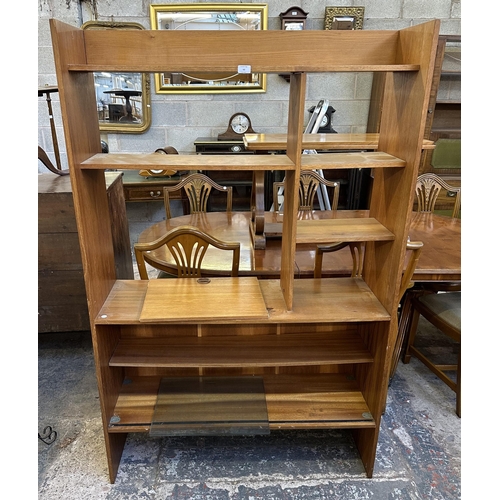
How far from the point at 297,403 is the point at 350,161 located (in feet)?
3.52

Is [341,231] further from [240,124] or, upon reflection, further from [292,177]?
[240,124]

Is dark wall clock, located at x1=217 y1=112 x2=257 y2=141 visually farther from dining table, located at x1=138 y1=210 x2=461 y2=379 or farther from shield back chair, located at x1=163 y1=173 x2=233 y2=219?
dining table, located at x1=138 y1=210 x2=461 y2=379

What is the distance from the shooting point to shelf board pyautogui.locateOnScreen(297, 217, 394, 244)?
57.8 inches

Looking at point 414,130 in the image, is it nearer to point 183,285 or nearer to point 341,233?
point 341,233

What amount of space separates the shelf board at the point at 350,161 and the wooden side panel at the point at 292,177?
0.06 meters

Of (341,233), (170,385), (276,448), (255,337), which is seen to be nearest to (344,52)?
(341,233)

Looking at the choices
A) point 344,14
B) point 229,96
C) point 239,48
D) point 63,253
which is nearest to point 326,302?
point 239,48

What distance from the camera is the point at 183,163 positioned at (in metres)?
1.38

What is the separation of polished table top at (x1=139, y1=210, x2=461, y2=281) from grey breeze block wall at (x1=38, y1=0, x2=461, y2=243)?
1355 mm

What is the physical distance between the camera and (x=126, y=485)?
1.73 m

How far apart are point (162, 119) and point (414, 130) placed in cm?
291

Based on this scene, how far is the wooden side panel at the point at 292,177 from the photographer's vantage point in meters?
1.34

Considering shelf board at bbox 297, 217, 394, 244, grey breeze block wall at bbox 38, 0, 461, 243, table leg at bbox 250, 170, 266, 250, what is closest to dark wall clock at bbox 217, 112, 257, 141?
grey breeze block wall at bbox 38, 0, 461, 243

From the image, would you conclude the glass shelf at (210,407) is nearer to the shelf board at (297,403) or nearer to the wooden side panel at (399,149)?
the shelf board at (297,403)
